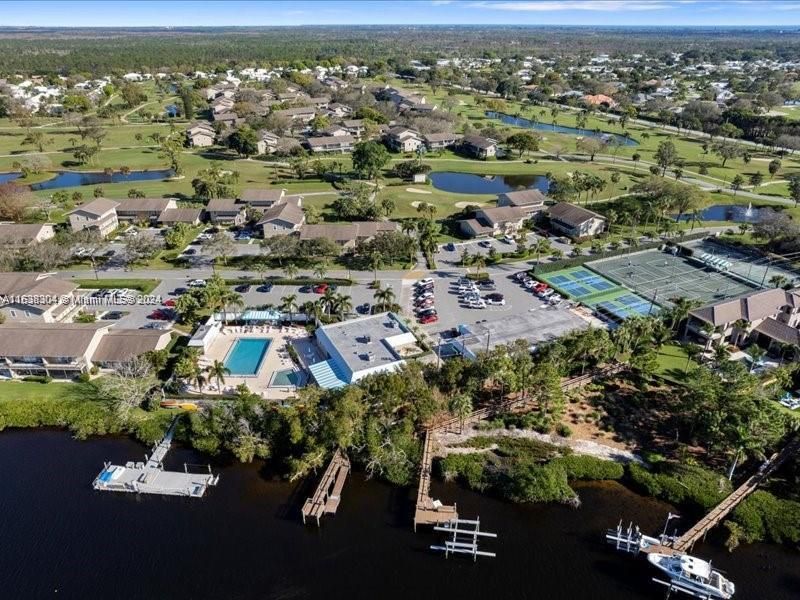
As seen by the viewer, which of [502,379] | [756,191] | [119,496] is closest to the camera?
[119,496]

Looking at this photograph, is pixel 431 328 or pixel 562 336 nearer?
pixel 562 336

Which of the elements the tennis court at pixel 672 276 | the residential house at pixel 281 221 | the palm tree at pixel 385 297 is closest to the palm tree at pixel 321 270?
the palm tree at pixel 385 297

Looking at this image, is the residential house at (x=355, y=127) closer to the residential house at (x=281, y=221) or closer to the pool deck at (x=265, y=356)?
the residential house at (x=281, y=221)

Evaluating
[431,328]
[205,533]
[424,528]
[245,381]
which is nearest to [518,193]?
[431,328]

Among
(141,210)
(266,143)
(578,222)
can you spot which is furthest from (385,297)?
(266,143)

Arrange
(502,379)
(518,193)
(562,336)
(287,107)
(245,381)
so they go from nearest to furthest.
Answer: (502,379) < (245,381) < (562,336) < (518,193) < (287,107)

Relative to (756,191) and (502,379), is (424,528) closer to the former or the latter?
(502,379)

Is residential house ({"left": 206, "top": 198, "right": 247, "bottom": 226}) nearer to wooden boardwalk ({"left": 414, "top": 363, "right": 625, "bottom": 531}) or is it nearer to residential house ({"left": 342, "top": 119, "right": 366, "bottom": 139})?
Result: wooden boardwalk ({"left": 414, "top": 363, "right": 625, "bottom": 531})
